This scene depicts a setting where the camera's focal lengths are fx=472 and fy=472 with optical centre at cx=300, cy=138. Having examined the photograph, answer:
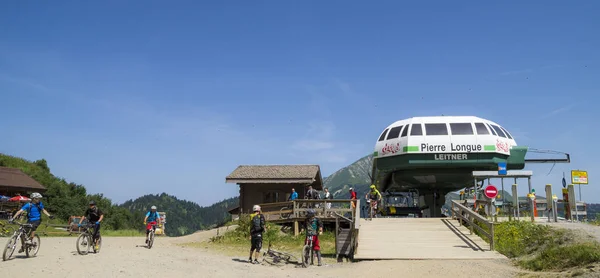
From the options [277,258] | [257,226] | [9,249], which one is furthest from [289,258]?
[9,249]

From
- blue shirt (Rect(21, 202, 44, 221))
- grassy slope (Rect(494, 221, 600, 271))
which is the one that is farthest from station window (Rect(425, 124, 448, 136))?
blue shirt (Rect(21, 202, 44, 221))

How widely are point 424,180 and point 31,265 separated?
71.7ft

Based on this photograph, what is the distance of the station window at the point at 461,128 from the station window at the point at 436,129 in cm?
42

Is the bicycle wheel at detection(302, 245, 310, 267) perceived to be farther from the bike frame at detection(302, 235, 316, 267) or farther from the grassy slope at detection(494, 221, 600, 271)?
the grassy slope at detection(494, 221, 600, 271)

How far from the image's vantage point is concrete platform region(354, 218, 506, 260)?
15062 mm

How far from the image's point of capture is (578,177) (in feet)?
68.9

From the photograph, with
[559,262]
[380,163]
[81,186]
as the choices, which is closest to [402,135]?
[380,163]

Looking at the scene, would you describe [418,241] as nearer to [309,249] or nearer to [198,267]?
[309,249]

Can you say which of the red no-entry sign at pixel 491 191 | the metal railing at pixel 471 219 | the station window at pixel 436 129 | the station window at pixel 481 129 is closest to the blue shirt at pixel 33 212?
the metal railing at pixel 471 219

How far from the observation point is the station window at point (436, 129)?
26.5 m

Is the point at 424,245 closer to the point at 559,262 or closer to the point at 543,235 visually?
the point at 543,235

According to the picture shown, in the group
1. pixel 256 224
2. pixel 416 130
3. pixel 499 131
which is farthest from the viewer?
pixel 499 131

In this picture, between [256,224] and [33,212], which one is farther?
[256,224]

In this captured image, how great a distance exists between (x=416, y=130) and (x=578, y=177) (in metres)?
8.52
